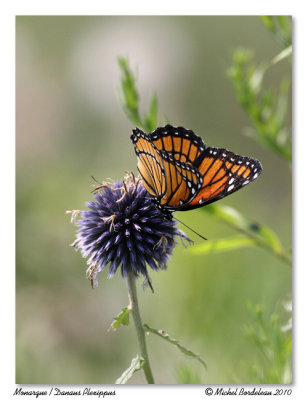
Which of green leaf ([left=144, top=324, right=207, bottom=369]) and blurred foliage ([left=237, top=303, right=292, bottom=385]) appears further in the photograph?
blurred foliage ([left=237, top=303, right=292, bottom=385])

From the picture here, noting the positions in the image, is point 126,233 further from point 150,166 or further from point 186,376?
point 186,376

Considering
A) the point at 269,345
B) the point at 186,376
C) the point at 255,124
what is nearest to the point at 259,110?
the point at 255,124

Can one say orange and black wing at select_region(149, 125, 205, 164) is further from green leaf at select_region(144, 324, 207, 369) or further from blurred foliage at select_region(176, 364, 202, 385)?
blurred foliage at select_region(176, 364, 202, 385)

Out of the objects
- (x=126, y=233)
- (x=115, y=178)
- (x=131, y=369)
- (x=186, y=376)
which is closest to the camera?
(x=131, y=369)

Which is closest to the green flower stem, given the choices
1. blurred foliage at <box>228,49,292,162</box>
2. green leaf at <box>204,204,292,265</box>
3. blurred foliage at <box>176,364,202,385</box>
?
blurred foliage at <box>176,364,202,385</box>

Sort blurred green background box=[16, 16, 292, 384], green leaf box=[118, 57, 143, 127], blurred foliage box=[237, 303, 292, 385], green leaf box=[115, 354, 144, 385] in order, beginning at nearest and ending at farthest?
1. green leaf box=[115, 354, 144, 385]
2. blurred foliage box=[237, 303, 292, 385]
3. green leaf box=[118, 57, 143, 127]
4. blurred green background box=[16, 16, 292, 384]

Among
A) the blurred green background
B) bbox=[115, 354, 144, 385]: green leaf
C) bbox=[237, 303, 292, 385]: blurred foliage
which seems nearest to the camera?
bbox=[115, 354, 144, 385]: green leaf
